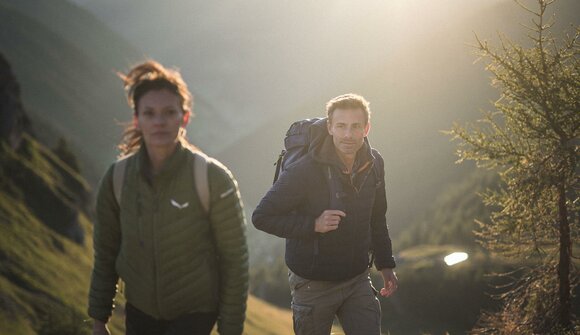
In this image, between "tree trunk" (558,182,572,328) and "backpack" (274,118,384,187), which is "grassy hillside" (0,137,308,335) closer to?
→ "backpack" (274,118,384,187)

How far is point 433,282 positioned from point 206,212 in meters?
48.6

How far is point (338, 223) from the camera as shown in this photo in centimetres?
457

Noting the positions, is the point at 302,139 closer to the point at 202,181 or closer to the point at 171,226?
the point at 202,181

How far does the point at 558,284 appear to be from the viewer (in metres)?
12.2

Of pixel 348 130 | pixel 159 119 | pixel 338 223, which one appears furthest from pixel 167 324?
pixel 348 130

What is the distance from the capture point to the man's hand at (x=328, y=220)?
4480 millimetres

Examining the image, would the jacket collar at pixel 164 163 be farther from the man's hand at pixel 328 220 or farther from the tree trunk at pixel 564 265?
the tree trunk at pixel 564 265

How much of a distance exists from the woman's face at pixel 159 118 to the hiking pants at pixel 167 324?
1285 mm

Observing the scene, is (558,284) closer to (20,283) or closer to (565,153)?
(565,153)

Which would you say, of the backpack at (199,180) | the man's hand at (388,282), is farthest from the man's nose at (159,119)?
the man's hand at (388,282)

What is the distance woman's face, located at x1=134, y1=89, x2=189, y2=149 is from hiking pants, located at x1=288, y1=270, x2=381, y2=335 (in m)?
2.18

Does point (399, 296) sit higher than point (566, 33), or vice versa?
point (566, 33)

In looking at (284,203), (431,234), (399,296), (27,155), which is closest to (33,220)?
(27,155)

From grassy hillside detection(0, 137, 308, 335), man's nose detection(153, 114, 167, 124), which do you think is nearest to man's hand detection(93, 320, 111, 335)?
man's nose detection(153, 114, 167, 124)
